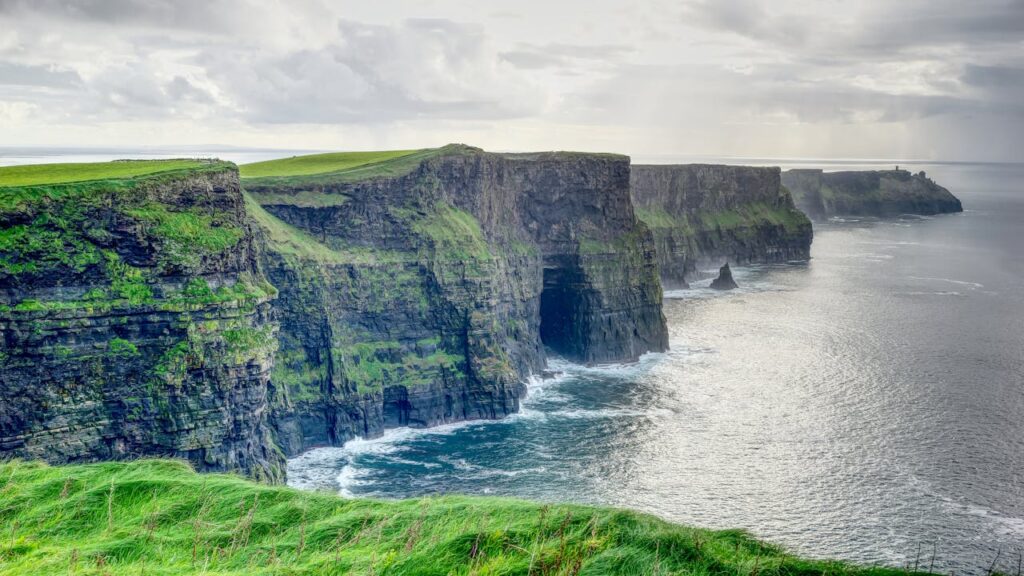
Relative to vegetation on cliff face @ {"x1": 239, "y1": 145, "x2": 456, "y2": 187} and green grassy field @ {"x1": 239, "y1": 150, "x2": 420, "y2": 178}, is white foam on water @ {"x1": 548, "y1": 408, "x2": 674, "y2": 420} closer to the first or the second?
vegetation on cliff face @ {"x1": 239, "y1": 145, "x2": 456, "y2": 187}

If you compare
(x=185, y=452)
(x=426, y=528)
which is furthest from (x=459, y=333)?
(x=426, y=528)

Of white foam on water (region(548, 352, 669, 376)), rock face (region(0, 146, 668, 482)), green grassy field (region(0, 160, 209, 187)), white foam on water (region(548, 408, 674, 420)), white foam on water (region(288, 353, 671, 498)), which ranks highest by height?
green grassy field (region(0, 160, 209, 187))

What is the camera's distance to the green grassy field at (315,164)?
8931 cm

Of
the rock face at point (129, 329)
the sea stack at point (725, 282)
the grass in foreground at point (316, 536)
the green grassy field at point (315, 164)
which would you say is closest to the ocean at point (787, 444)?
the rock face at point (129, 329)

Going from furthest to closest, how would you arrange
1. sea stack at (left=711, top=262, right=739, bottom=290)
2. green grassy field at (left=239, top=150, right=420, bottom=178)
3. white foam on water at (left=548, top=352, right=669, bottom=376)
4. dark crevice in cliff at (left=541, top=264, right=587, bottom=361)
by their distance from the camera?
sea stack at (left=711, top=262, right=739, bottom=290), dark crevice in cliff at (left=541, top=264, right=587, bottom=361), white foam on water at (left=548, top=352, right=669, bottom=376), green grassy field at (left=239, top=150, right=420, bottom=178)

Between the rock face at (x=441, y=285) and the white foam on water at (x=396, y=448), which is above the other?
the rock face at (x=441, y=285)

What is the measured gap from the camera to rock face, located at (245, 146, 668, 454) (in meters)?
73.2

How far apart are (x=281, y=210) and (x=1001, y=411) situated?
68.1m

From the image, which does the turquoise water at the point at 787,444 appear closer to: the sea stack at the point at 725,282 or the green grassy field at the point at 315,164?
the green grassy field at the point at 315,164

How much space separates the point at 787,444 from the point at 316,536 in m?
60.1

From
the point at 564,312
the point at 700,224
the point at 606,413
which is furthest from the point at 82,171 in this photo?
the point at 700,224

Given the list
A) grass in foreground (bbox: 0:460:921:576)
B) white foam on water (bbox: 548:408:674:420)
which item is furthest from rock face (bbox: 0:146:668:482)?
grass in foreground (bbox: 0:460:921:576)

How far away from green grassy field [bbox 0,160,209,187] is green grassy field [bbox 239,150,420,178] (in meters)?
19.6

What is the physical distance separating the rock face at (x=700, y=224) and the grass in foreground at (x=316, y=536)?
145 metres
